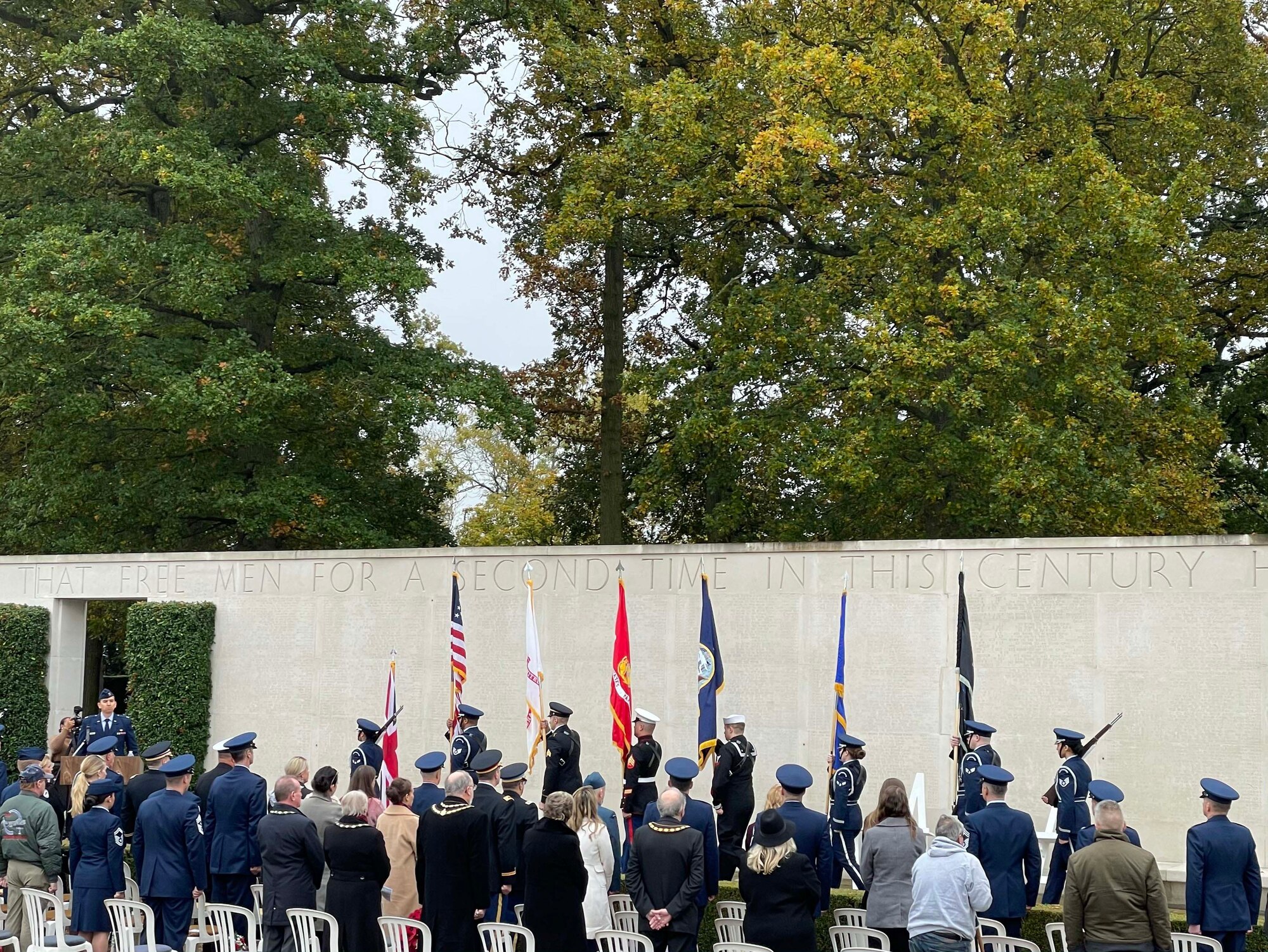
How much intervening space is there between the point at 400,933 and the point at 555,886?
112 centimetres

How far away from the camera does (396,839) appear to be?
10547 mm

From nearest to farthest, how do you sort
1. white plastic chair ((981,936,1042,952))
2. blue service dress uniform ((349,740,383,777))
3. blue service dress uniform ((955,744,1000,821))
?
1. white plastic chair ((981,936,1042,952))
2. blue service dress uniform ((955,744,1000,821))
3. blue service dress uniform ((349,740,383,777))

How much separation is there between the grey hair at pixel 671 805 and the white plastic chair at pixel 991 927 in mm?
2135

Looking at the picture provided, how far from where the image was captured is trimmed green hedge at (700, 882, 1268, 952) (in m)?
10.7

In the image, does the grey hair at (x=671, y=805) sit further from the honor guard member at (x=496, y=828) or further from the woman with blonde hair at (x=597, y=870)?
the honor guard member at (x=496, y=828)

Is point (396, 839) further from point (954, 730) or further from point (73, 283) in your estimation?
point (73, 283)

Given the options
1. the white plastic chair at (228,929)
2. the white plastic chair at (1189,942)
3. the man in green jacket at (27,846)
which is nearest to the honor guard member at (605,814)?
the white plastic chair at (228,929)

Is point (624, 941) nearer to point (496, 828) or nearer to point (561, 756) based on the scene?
point (496, 828)

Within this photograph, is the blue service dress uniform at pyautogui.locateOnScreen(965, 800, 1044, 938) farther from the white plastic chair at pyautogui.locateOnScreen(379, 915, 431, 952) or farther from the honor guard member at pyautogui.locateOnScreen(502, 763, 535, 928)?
the white plastic chair at pyautogui.locateOnScreen(379, 915, 431, 952)

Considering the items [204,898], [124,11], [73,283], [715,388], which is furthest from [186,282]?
[204,898]

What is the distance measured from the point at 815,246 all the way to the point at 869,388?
4192 mm

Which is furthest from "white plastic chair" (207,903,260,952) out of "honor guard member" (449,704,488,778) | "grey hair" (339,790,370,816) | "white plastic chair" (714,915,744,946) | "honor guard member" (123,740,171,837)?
"white plastic chair" (714,915,744,946)

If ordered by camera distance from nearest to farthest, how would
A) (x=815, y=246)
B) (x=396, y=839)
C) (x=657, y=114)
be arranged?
1. (x=396, y=839)
2. (x=657, y=114)
3. (x=815, y=246)

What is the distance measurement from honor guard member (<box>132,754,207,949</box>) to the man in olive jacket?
641cm
